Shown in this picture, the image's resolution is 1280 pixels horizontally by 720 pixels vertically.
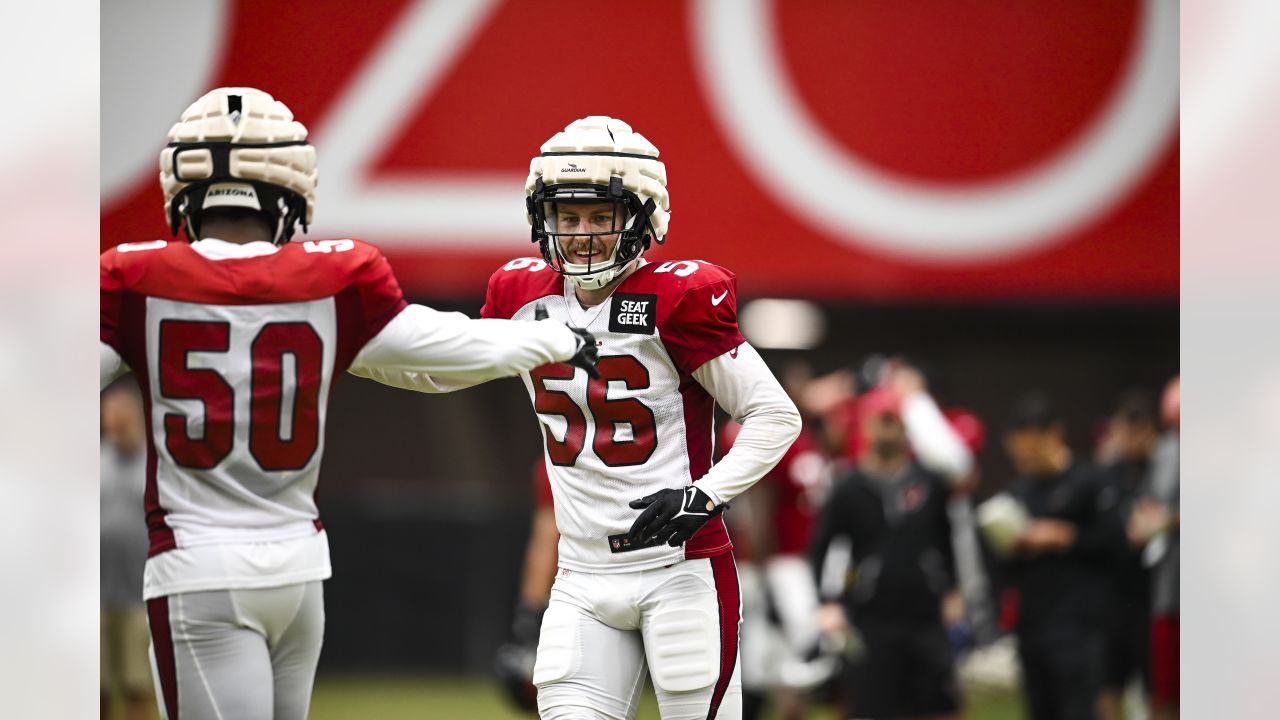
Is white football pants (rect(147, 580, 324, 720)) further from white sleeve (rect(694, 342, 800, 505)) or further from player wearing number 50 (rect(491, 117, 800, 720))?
white sleeve (rect(694, 342, 800, 505))

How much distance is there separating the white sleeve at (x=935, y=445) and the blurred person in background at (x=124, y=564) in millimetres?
3571

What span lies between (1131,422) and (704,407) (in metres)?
3.80

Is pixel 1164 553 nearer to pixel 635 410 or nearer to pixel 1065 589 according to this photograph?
pixel 1065 589

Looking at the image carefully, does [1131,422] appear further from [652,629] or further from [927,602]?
[652,629]

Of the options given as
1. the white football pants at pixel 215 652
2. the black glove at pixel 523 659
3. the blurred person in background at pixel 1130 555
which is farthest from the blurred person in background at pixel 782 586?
the white football pants at pixel 215 652

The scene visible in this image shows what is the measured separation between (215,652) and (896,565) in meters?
4.12

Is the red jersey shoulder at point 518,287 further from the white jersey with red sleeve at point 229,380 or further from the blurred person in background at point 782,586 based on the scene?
the blurred person in background at point 782,586

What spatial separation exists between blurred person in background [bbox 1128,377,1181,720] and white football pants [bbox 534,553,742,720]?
10.6 ft

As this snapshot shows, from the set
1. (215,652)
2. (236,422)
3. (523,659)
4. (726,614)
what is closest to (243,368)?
(236,422)

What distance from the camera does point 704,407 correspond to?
3.98m

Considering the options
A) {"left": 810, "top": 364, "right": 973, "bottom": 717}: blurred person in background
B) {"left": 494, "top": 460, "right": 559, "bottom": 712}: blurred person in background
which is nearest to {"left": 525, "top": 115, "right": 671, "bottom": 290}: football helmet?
{"left": 494, "top": 460, "right": 559, "bottom": 712}: blurred person in background

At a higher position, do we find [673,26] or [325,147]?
[673,26]

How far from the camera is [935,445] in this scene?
7066mm
